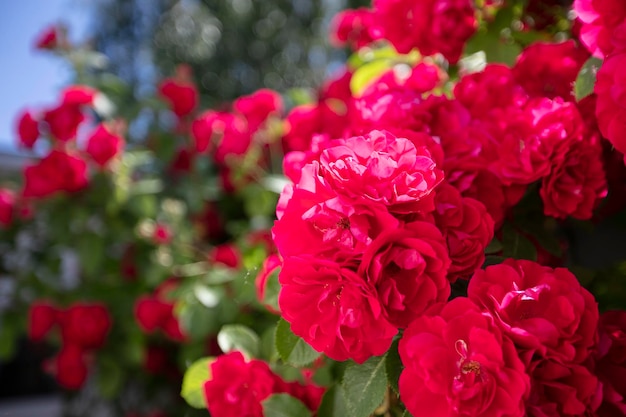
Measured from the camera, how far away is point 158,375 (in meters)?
2.22

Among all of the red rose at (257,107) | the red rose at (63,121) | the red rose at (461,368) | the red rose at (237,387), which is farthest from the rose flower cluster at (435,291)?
the red rose at (63,121)

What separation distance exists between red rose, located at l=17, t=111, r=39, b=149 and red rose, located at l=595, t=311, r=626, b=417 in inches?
65.0

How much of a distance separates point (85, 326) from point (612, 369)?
5.39 ft

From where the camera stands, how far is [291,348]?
2.05 ft

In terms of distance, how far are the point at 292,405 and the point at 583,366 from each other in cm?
33

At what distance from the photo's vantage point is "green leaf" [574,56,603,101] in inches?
26.3

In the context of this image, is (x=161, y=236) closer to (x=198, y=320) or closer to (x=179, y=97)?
(x=179, y=97)

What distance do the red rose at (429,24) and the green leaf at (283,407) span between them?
53 cm

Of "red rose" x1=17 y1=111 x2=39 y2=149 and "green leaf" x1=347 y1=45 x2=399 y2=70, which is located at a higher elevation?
"green leaf" x1=347 y1=45 x2=399 y2=70

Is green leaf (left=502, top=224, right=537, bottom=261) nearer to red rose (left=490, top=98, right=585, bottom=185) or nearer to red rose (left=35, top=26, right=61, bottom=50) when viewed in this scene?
red rose (left=490, top=98, right=585, bottom=185)

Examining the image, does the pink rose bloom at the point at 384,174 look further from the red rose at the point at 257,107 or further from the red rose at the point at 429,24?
the red rose at the point at 257,107

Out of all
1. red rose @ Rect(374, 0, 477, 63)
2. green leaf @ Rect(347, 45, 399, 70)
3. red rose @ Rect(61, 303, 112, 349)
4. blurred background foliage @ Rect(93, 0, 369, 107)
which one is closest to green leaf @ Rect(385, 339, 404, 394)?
red rose @ Rect(374, 0, 477, 63)

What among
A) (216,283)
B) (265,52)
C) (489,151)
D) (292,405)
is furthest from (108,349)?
(265,52)

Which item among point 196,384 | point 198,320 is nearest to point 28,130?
point 198,320
